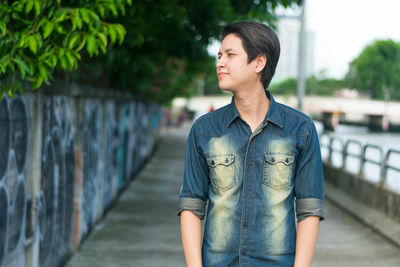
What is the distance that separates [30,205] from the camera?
17.4ft

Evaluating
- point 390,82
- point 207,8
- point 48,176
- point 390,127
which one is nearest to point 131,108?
point 207,8

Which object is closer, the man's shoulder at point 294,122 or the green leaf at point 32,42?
the man's shoulder at point 294,122

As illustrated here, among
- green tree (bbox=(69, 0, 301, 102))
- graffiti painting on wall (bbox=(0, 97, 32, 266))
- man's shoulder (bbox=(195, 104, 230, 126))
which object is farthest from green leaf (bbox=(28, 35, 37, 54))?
green tree (bbox=(69, 0, 301, 102))

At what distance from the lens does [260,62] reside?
2406mm

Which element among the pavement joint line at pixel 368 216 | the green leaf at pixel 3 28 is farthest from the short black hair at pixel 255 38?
the pavement joint line at pixel 368 216

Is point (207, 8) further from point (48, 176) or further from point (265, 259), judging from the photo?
point (265, 259)

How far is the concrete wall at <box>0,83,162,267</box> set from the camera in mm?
4754

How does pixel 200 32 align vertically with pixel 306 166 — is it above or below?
above

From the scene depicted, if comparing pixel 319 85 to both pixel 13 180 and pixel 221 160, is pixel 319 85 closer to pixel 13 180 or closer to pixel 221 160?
pixel 13 180

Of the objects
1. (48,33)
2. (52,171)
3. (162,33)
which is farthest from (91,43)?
(162,33)

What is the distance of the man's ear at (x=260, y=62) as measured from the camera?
2.39 m

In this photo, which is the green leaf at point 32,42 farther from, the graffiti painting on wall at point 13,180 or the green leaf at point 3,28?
the graffiti painting on wall at point 13,180

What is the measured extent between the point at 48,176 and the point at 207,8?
478cm

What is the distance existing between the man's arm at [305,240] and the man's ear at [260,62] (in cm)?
60
